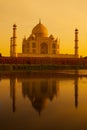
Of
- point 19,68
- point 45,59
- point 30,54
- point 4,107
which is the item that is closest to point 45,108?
point 4,107

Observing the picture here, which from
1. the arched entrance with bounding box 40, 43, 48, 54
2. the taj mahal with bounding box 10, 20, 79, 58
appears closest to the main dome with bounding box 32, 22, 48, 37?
the taj mahal with bounding box 10, 20, 79, 58

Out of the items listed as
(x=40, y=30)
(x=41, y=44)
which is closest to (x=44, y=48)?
(x=41, y=44)

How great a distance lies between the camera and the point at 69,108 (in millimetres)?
6074

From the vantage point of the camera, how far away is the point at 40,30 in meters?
39.1

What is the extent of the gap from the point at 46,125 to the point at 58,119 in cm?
50

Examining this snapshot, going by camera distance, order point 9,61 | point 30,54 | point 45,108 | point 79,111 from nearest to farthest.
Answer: point 79,111, point 45,108, point 9,61, point 30,54

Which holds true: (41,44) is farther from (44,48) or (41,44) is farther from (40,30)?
(40,30)

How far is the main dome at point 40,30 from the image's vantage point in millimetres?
39000

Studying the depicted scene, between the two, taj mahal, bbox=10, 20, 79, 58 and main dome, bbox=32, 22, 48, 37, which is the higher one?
main dome, bbox=32, 22, 48, 37

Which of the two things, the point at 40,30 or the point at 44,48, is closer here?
the point at 40,30

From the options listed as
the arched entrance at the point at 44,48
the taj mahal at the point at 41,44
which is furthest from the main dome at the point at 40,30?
the arched entrance at the point at 44,48

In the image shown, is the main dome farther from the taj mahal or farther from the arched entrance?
the arched entrance

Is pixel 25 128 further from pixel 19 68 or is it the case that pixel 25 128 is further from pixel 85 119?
pixel 19 68

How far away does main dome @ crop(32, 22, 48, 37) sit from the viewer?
128 ft
